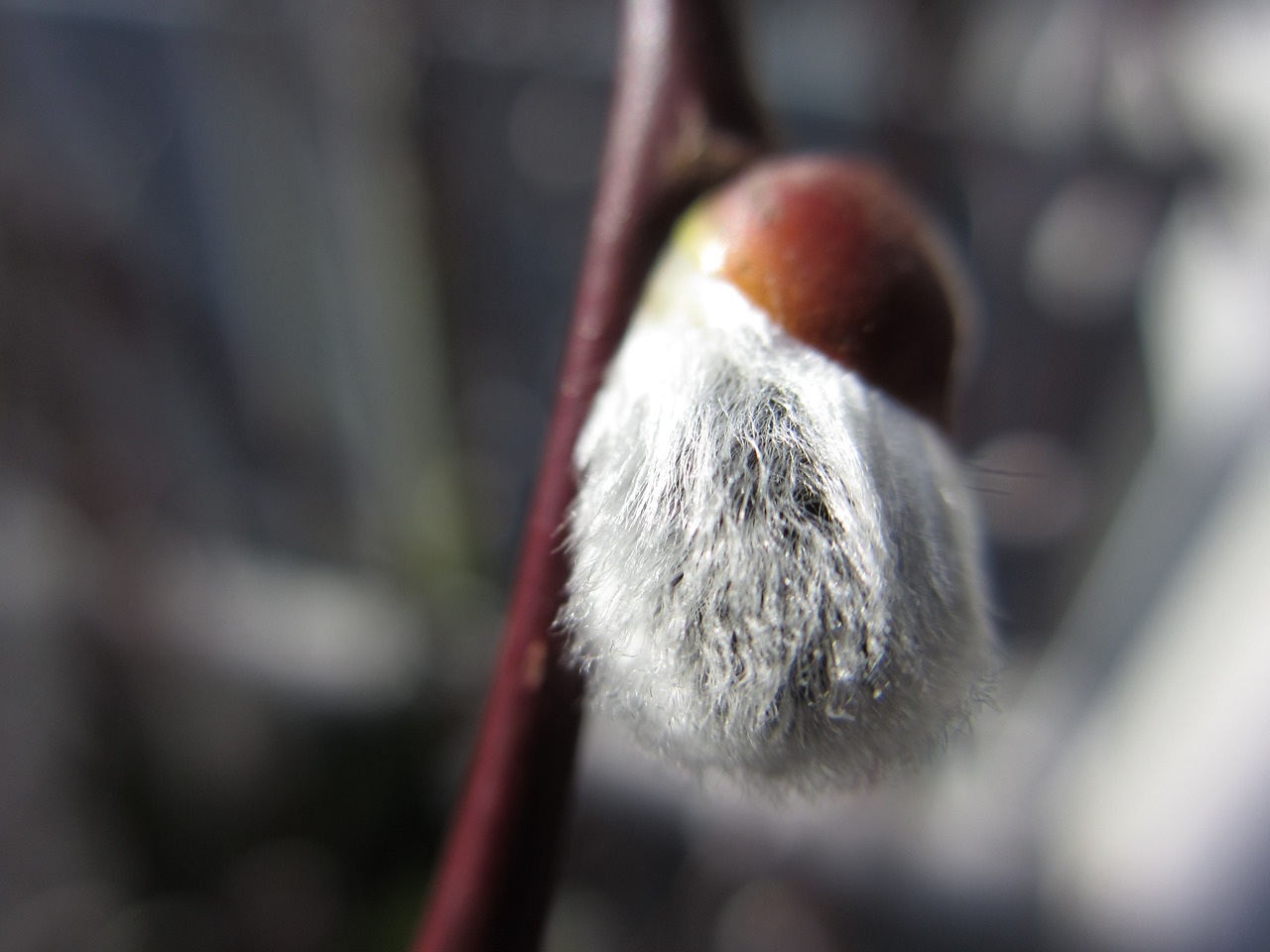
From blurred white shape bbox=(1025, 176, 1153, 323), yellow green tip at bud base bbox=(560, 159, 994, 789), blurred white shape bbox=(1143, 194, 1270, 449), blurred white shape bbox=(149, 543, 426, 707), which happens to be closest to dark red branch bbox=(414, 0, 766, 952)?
yellow green tip at bud base bbox=(560, 159, 994, 789)

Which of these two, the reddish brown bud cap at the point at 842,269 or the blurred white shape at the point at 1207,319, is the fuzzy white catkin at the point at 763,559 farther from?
the blurred white shape at the point at 1207,319

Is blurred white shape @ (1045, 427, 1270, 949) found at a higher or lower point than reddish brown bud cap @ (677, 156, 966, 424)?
lower

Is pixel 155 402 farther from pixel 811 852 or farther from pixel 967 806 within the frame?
pixel 967 806

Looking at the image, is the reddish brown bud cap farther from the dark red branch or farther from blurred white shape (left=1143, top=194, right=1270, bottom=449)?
blurred white shape (left=1143, top=194, right=1270, bottom=449)

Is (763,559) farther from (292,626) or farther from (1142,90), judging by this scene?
(292,626)

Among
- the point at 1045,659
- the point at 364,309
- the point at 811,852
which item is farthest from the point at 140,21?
the point at 1045,659

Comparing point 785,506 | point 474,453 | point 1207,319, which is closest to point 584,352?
point 785,506
